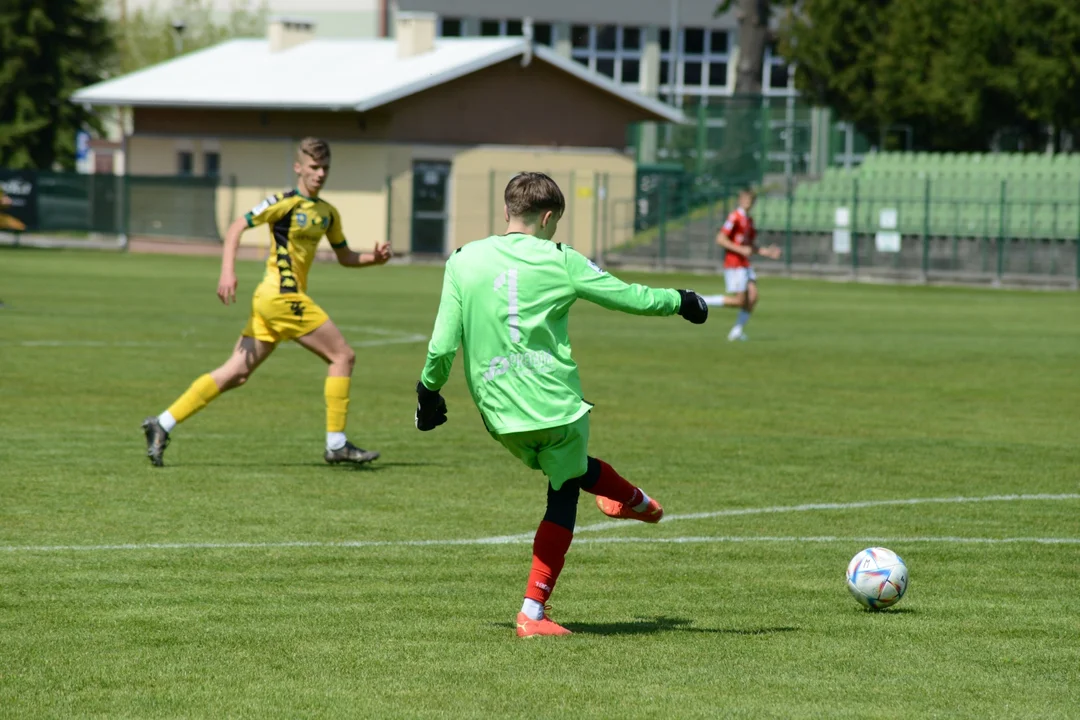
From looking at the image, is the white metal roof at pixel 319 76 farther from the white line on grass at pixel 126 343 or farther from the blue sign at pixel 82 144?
the white line on grass at pixel 126 343

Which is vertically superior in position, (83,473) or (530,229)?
(530,229)

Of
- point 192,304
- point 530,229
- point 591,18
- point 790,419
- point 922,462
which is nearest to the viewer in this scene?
point 530,229

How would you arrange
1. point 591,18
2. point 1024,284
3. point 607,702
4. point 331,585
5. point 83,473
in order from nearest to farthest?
point 607,702, point 331,585, point 83,473, point 1024,284, point 591,18

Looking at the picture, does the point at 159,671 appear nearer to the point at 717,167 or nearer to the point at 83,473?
the point at 83,473

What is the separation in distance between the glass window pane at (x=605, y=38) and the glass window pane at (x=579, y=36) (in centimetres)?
47

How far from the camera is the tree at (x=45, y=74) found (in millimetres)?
60812

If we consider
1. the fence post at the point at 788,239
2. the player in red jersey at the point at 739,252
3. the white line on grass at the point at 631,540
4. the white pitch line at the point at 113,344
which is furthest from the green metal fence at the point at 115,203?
the white line on grass at the point at 631,540

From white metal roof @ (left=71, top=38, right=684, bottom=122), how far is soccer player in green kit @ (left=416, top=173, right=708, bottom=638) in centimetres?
4357

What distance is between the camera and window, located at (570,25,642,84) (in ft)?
235

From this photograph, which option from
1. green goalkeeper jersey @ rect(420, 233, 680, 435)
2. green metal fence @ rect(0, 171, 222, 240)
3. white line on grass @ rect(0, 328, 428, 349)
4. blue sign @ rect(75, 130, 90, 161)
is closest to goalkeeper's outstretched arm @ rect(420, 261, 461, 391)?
green goalkeeper jersey @ rect(420, 233, 680, 435)

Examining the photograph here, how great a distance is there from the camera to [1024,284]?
135 ft

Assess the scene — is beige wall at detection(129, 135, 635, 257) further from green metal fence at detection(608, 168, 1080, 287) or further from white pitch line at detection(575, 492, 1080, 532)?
white pitch line at detection(575, 492, 1080, 532)

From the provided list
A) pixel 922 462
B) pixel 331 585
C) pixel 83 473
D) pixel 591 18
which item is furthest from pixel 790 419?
pixel 591 18

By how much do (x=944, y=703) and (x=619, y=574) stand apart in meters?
2.63
